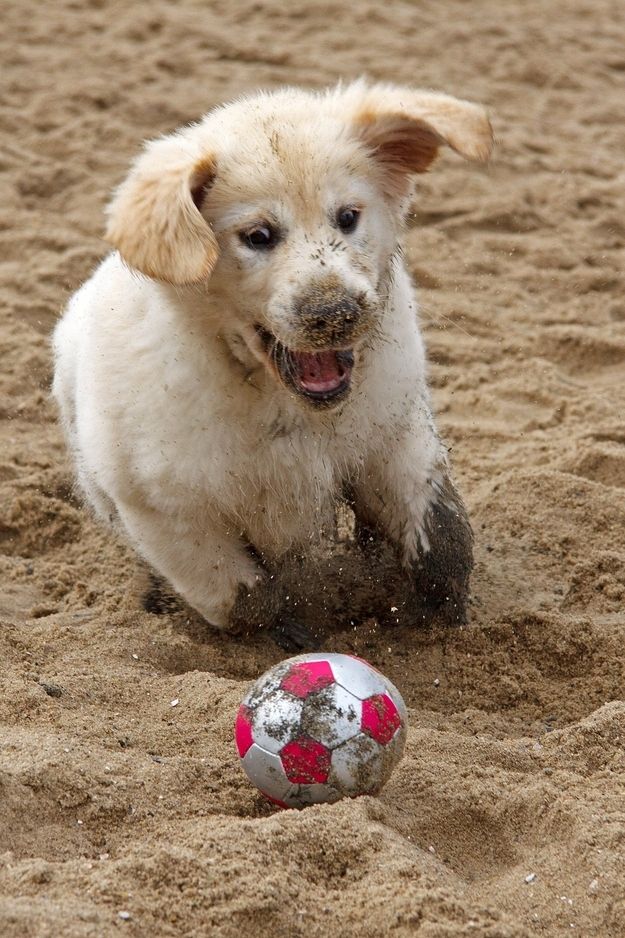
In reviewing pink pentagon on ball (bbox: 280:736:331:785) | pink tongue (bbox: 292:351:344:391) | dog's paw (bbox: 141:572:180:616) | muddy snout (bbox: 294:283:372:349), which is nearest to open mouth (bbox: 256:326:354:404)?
pink tongue (bbox: 292:351:344:391)

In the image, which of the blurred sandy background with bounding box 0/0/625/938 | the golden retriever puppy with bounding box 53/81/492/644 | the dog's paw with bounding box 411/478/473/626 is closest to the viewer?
the blurred sandy background with bounding box 0/0/625/938

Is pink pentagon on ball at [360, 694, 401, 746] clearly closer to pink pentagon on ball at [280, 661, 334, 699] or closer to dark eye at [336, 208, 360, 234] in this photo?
pink pentagon on ball at [280, 661, 334, 699]

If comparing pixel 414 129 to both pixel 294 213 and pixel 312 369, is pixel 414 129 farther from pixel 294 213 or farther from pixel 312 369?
pixel 312 369

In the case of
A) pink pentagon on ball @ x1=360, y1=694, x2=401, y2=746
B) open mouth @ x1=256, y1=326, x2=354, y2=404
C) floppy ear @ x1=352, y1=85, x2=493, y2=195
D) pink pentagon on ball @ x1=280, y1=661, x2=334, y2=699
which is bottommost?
pink pentagon on ball @ x1=360, y1=694, x2=401, y2=746

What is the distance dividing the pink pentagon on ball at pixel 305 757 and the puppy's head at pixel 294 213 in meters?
0.99

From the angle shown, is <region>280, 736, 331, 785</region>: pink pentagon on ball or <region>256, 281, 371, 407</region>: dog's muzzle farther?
<region>256, 281, 371, 407</region>: dog's muzzle

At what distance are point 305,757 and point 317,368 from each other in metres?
1.12

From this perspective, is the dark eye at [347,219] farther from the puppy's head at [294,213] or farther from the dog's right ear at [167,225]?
the dog's right ear at [167,225]

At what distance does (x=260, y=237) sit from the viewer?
382 cm

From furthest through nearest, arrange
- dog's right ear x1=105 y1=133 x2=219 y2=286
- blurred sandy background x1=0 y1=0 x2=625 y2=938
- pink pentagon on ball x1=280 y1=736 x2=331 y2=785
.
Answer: dog's right ear x1=105 y1=133 x2=219 y2=286 → pink pentagon on ball x1=280 y1=736 x2=331 y2=785 → blurred sandy background x1=0 y1=0 x2=625 y2=938

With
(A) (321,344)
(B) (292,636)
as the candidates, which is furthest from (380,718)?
(B) (292,636)

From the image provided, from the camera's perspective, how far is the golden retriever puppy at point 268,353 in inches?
148

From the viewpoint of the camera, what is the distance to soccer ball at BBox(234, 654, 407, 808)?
3.39 meters

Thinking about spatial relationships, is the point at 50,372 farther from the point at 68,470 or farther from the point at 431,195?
the point at 431,195
